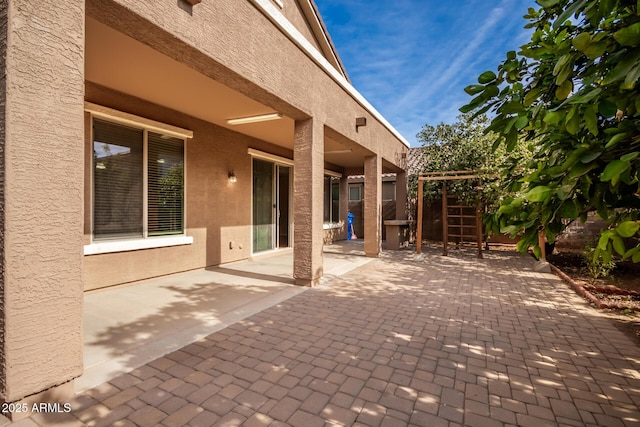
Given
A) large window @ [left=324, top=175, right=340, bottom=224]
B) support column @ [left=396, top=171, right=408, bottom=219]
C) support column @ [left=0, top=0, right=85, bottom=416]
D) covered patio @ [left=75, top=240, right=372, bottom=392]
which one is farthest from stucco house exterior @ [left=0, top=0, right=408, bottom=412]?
large window @ [left=324, top=175, right=340, bottom=224]

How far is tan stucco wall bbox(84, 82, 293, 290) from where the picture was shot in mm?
4969

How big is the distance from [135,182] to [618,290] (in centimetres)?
852

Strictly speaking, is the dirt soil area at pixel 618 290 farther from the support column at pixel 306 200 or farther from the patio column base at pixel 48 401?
the patio column base at pixel 48 401

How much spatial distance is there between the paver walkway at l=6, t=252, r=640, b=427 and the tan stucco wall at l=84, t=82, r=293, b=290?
2.83 m

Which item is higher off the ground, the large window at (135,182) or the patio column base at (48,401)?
the large window at (135,182)

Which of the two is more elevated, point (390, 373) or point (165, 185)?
point (165, 185)

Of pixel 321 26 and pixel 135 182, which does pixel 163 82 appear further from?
pixel 321 26

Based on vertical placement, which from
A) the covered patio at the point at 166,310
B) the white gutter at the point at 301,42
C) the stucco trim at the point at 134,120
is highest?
the white gutter at the point at 301,42

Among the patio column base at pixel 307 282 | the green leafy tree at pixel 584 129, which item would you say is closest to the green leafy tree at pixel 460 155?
the patio column base at pixel 307 282

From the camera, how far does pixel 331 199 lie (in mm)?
13000

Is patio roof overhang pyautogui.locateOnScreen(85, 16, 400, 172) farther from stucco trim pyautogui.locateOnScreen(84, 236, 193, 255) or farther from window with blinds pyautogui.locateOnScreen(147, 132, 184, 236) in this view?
stucco trim pyautogui.locateOnScreen(84, 236, 193, 255)

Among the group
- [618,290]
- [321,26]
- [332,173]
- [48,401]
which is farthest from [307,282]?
[332,173]

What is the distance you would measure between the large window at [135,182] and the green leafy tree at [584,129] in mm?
5548

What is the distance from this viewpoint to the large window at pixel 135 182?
5.02m
